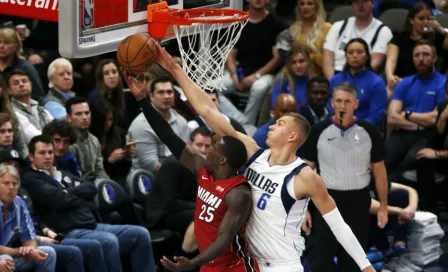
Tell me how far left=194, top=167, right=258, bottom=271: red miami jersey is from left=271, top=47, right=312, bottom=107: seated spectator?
4778 mm

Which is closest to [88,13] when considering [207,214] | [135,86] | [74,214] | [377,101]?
[135,86]

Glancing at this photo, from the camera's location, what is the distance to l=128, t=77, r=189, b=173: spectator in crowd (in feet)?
35.9

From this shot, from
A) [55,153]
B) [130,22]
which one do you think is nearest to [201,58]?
[130,22]

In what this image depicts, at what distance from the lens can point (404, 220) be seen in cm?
1062

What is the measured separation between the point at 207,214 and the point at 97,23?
1.59 metres

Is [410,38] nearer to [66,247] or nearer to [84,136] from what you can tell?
[84,136]

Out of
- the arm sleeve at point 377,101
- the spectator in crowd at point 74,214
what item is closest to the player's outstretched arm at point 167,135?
the spectator in crowd at point 74,214

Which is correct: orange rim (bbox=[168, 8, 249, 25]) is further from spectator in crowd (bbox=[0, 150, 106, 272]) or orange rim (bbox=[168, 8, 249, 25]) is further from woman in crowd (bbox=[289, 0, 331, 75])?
woman in crowd (bbox=[289, 0, 331, 75])

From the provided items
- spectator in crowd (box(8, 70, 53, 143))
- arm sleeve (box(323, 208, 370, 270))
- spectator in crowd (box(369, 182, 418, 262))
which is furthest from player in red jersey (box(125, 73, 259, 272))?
spectator in crowd (box(369, 182, 418, 262))

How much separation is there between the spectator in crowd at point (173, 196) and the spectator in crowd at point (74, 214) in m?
0.44

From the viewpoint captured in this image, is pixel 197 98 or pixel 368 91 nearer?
pixel 197 98

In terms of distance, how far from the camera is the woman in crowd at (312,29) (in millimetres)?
12383

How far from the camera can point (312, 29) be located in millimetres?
12477

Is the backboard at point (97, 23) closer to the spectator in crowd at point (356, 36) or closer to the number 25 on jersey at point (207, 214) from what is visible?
the number 25 on jersey at point (207, 214)
